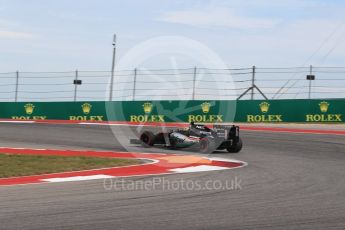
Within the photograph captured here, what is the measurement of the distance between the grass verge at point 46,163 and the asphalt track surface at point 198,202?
1.92 metres

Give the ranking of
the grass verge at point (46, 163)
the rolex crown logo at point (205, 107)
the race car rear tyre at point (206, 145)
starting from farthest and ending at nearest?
1. the rolex crown logo at point (205, 107)
2. the race car rear tyre at point (206, 145)
3. the grass verge at point (46, 163)

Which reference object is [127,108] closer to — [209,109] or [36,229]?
[209,109]

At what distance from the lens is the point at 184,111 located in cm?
2806

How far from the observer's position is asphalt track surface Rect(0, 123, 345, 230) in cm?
631

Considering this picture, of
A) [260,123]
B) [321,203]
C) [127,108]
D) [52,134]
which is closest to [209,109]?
[260,123]

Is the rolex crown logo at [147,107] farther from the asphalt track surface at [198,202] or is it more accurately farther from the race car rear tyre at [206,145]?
the asphalt track surface at [198,202]

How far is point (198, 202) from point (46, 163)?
17.9ft

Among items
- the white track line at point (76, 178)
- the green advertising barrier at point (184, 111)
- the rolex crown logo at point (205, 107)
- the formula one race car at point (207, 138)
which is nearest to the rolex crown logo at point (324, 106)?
the green advertising barrier at point (184, 111)

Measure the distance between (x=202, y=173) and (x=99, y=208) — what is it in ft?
13.6

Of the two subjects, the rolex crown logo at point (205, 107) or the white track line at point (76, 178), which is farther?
the rolex crown logo at point (205, 107)

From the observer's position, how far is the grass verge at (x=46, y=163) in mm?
11156

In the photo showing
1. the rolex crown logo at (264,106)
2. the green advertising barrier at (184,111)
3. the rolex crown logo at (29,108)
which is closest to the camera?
the green advertising barrier at (184,111)

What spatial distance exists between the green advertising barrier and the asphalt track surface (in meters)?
11.7

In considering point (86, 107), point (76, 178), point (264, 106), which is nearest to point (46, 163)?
point (76, 178)
